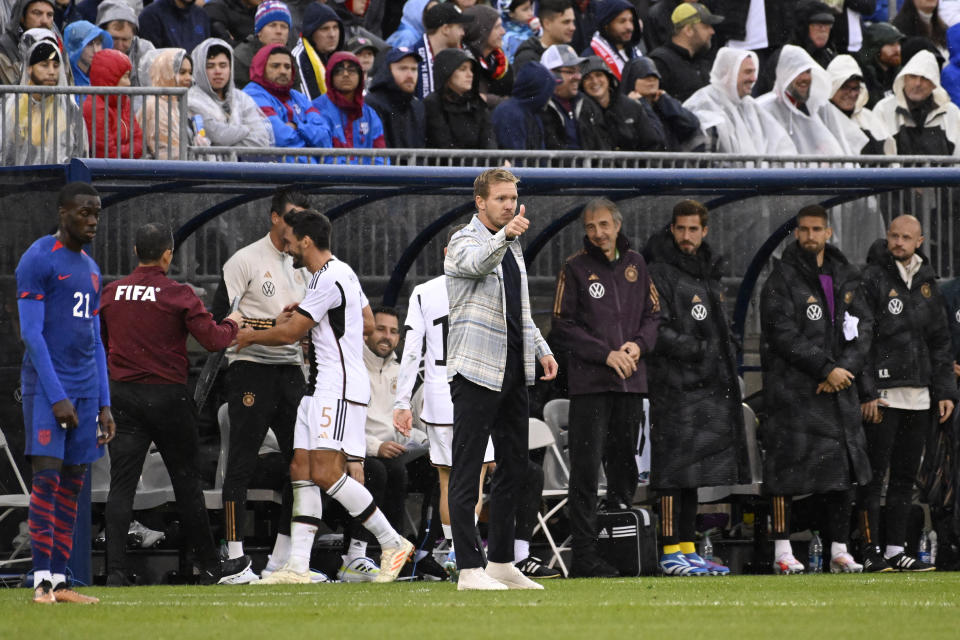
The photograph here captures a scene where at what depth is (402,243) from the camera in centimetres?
1279

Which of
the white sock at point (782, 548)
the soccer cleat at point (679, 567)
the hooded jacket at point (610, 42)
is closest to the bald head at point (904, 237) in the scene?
the white sock at point (782, 548)

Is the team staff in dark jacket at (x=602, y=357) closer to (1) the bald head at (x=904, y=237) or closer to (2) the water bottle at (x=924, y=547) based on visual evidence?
(1) the bald head at (x=904, y=237)

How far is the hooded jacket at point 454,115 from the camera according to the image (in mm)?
13711

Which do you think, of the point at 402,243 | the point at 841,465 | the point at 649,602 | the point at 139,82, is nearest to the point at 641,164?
the point at 402,243

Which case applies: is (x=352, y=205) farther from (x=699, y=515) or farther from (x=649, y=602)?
(x=649, y=602)

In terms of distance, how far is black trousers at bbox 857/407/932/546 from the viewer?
40.2 ft

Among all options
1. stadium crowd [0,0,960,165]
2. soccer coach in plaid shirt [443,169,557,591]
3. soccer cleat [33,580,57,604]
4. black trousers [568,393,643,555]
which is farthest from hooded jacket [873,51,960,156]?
soccer cleat [33,580,57,604]

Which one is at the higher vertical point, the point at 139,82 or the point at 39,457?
the point at 139,82

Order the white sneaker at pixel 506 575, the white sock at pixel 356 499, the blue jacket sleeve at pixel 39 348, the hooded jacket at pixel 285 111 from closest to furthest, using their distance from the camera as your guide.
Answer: the blue jacket sleeve at pixel 39 348
the white sneaker at pixel 506 575
the white sock at pixel 356 499
the hooded jacket at pixel 285 111

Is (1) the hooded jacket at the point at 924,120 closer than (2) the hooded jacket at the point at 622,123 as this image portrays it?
No

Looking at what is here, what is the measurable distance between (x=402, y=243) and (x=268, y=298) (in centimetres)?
190

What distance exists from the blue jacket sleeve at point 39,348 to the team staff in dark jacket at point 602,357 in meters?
3.94

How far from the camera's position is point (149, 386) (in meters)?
10.3

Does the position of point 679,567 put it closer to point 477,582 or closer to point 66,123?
point 477,582
